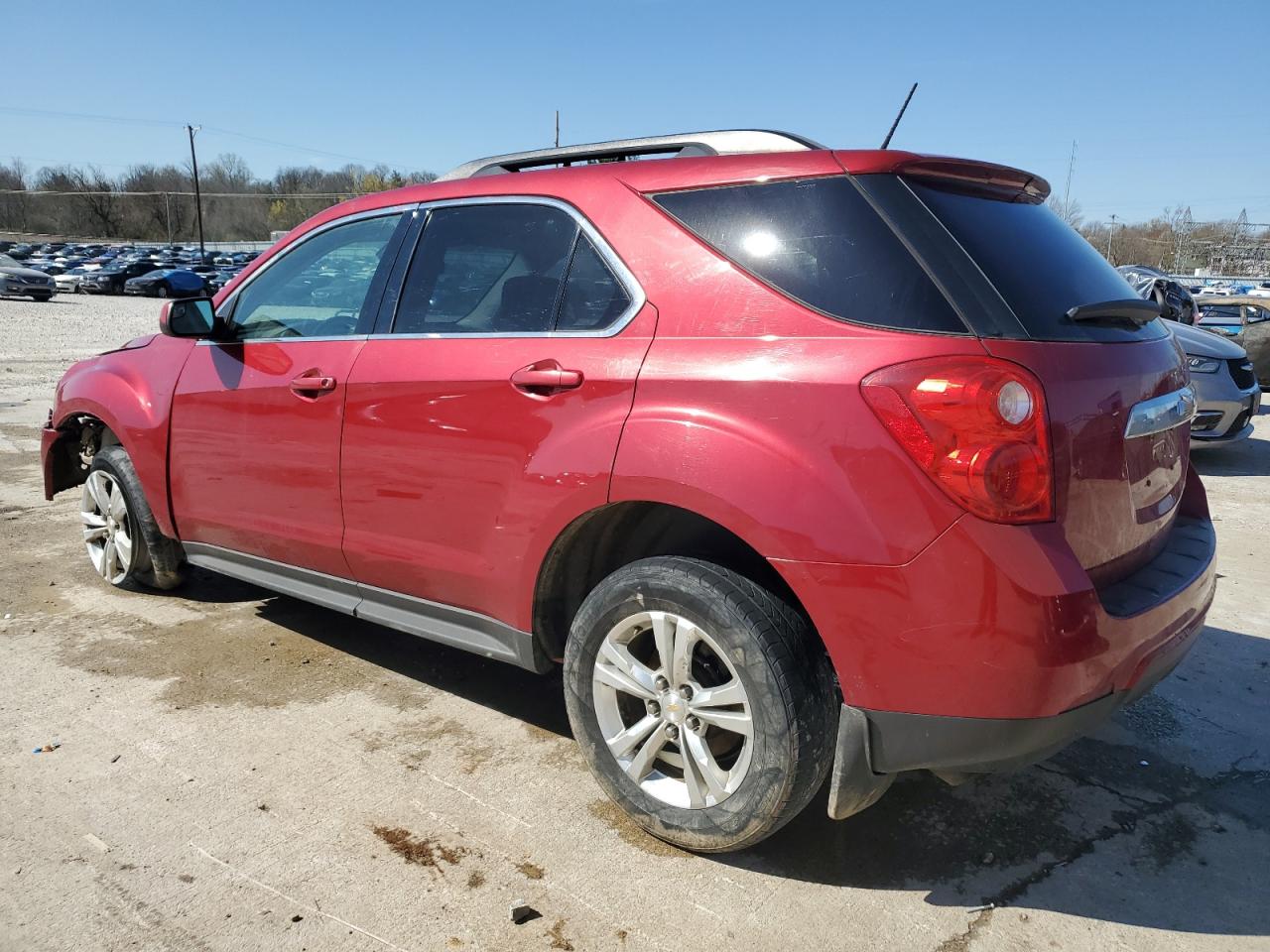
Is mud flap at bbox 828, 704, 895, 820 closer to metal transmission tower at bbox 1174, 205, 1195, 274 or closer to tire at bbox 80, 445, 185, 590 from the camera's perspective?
tire at bbox 80, 445, 185, 590

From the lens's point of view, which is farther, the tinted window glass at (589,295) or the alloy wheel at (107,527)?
the alloy wheel at (107,527)

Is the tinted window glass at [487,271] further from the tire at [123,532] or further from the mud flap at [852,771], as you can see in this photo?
the tire at [123,532]

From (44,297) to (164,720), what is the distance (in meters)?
35.9

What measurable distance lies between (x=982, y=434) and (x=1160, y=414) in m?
0.78

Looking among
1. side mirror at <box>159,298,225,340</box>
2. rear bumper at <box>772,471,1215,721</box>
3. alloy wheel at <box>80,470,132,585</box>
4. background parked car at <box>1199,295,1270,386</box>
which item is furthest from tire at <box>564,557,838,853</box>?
background parked car at <box>1199,295,1270,386</box>

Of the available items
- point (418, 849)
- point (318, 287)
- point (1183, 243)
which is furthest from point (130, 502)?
point (1183, 243)

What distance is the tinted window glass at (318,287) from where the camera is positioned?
139 inches

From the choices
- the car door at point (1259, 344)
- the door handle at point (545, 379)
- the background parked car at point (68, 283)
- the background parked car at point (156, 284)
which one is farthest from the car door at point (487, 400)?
the background parked car at point (68, 283)

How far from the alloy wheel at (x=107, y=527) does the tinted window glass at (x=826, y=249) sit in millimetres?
3429

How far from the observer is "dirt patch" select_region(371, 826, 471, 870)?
2.59 metres

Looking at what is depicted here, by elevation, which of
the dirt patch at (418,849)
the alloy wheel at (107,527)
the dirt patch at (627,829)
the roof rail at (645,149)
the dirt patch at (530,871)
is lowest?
the dirt patch at (627,829)

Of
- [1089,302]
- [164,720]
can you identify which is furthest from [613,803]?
[1089,302]

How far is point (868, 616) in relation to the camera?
2.19 metres

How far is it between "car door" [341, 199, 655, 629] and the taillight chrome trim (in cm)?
127
